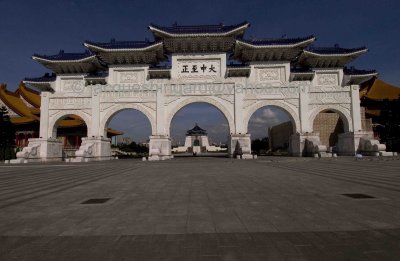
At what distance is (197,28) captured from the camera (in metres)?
24.8

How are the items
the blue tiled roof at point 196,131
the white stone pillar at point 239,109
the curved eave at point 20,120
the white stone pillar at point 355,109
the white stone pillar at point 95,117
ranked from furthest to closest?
the blue tiled roof at point 196,131 < the curved eave at point 20,120 < the white stone pillar at point 95,117 < the white stone pillar at point 355,109 < the white stone pillar at point 239,109

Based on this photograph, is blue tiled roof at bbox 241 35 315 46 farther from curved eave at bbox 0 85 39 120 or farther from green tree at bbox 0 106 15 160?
curved eave at bbox 0 85 39 120

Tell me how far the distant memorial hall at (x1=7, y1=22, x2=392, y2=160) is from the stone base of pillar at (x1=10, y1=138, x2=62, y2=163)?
90 millimetres

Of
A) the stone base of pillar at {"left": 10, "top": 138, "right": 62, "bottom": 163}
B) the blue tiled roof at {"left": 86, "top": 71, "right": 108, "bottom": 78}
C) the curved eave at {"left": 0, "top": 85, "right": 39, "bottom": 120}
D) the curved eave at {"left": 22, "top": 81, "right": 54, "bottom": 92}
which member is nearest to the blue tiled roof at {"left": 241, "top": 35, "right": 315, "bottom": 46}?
the blue tiled roof at {"left": 86, "top": 71, "right": 108, "bottom": 78}

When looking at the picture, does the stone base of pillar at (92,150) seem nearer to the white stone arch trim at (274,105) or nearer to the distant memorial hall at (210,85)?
the distant memorial hall at (210,85)

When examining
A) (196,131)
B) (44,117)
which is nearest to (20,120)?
(44,117)

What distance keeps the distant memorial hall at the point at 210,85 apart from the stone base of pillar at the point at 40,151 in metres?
0.09

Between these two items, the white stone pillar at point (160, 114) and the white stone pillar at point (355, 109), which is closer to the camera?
the white stone pillar at point (160, 114)

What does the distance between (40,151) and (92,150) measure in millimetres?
4751

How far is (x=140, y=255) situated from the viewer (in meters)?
2.90

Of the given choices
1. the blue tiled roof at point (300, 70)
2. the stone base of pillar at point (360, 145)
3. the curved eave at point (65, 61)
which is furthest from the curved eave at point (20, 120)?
the stone base of pillar at point (360, 145)

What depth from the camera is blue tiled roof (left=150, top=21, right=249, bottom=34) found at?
24.4 meters

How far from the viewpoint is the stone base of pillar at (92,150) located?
23484mm

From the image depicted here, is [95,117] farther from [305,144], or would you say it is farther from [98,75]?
[305,144]
